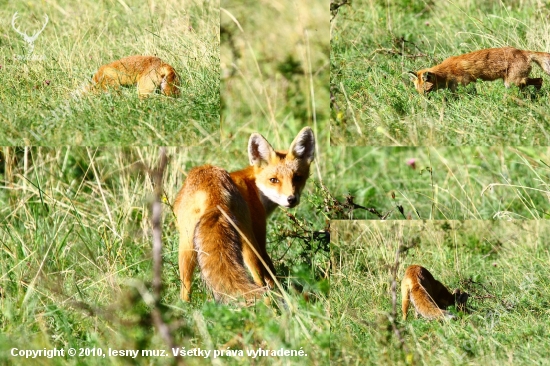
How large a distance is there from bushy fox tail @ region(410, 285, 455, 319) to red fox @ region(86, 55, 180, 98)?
2785 mm

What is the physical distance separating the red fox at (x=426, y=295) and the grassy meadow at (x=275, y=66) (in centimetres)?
321

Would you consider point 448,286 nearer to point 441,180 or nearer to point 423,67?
point 423,67

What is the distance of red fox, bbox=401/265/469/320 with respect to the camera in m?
5.66

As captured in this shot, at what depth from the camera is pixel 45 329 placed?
4.95 m

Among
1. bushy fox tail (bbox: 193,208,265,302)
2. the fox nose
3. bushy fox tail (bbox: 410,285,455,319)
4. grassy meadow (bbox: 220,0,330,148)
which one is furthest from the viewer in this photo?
grassy meadow (bbox: 220,0,330,148)

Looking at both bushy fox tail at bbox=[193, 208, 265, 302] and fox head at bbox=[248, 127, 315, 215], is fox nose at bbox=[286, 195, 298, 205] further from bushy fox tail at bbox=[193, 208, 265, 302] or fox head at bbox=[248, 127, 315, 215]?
bushy fox tail at bbox=[193, 208, 265, 302]

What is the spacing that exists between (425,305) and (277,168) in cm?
186

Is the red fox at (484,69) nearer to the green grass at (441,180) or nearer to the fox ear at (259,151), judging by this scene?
the green grass at (441,180)

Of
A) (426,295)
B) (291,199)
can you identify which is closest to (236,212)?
(291,199)

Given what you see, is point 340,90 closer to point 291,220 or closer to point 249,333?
point 291,220

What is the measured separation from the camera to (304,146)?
691cm

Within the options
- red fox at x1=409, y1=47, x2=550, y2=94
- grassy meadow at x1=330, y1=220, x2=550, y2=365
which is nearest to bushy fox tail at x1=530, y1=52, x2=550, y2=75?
red fox at x1=409, y1=47, x2=550, y2=94

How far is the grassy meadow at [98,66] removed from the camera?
6.78m

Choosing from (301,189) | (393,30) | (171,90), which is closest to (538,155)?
(393,30)
